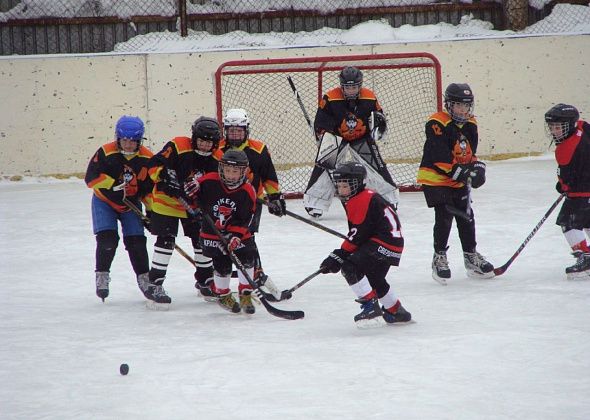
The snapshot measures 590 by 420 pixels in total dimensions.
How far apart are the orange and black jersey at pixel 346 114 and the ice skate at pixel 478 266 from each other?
1.61 m

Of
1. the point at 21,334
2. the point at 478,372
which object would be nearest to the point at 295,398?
the point at 478,372

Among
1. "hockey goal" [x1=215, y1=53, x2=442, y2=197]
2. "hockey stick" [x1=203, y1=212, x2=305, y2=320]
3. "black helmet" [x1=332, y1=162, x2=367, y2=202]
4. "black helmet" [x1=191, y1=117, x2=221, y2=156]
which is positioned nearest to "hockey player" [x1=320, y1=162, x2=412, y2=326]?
"black helmet" [x1=332, y1=162, x2=367, y2=202]

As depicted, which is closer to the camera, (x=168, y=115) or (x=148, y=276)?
(x=148, y=276)

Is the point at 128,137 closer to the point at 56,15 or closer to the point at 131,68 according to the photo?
the point at 131,68

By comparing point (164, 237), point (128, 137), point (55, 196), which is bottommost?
point (55, 196)

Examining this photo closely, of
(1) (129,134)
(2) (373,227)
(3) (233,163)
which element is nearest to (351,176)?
(2) (373,227)

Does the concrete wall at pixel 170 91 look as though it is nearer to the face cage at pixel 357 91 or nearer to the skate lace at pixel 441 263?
the face cage at pixel 357 91

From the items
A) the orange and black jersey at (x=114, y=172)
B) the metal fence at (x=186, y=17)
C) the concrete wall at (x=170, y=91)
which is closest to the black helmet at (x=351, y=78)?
the orange and black jersey at (x=114, y=172)

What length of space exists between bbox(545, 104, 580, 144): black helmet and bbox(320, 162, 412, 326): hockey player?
3.76 feet

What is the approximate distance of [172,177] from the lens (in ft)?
13.9

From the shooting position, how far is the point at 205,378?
3.19 meters

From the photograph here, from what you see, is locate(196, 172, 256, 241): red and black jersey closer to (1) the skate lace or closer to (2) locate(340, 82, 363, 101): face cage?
(1) the skate lace

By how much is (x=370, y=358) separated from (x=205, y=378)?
60 cm

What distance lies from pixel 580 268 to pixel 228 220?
1709mm
